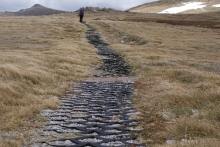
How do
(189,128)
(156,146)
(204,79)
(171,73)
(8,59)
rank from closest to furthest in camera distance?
(156,146) < (189,128) < (204,79) < (171,73) < (8,59)

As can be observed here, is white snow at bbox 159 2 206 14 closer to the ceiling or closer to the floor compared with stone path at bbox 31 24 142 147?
closer to the ceiling

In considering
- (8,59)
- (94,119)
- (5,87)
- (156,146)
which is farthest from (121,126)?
(8,59)

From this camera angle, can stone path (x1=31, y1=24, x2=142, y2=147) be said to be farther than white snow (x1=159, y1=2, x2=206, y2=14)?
No

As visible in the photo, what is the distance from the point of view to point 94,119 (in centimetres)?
844

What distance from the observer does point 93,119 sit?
27.7 feet

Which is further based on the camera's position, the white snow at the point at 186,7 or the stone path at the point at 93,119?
the white snow at the point at 186,7

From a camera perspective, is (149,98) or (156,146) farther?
(149,98)

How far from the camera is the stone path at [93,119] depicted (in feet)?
21.8

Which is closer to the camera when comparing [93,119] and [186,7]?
[93,119]

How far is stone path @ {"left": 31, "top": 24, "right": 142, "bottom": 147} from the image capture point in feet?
21.8

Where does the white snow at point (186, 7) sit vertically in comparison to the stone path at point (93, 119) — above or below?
above

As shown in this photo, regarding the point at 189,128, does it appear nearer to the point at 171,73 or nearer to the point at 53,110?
the point at 53,110

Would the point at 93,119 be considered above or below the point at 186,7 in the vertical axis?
below

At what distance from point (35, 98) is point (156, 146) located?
5.45 m
